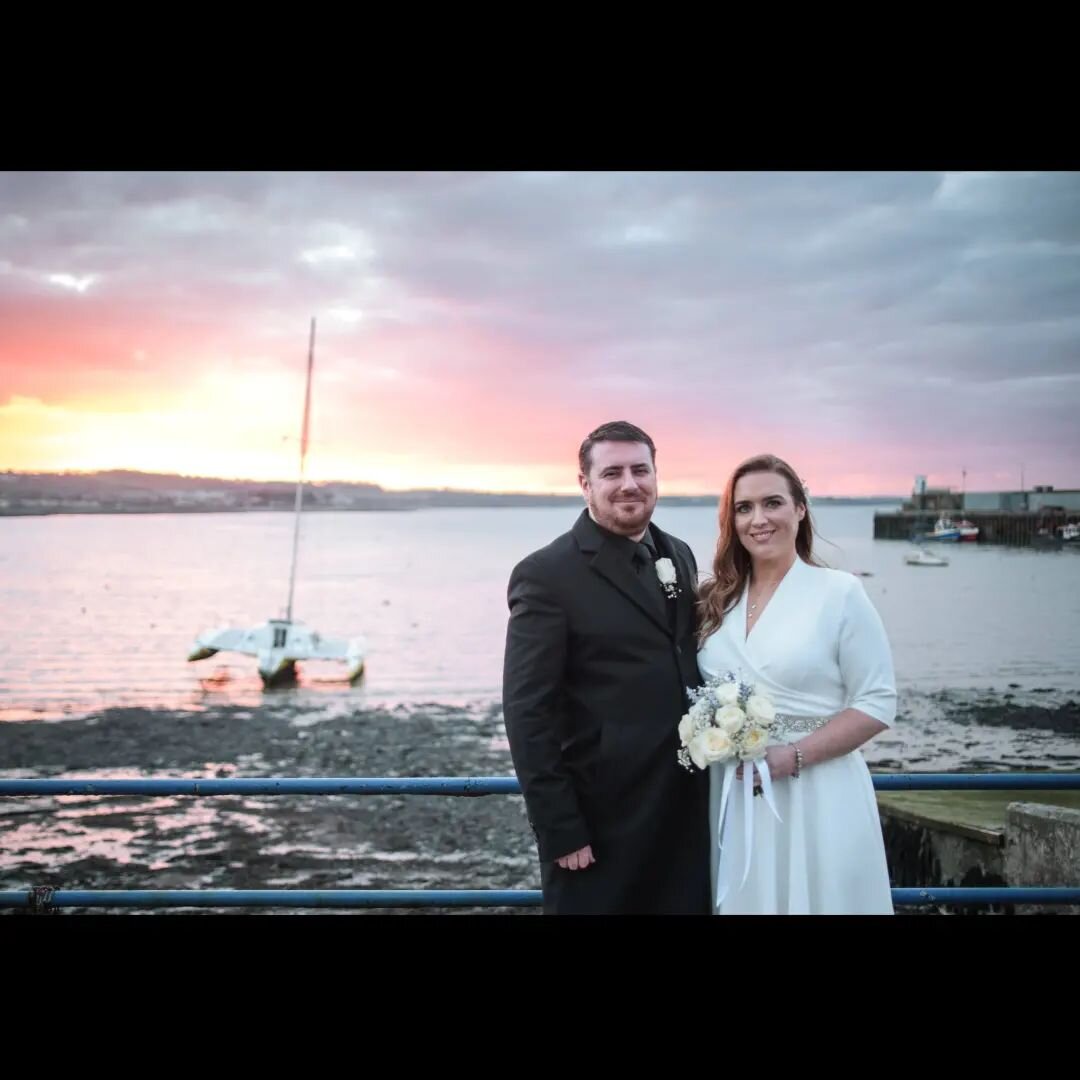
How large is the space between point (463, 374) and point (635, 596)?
70852 mm

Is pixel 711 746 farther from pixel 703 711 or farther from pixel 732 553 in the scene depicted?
pixel 732 553

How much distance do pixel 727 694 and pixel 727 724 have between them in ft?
0.27

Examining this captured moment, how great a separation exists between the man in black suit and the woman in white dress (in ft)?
0.35

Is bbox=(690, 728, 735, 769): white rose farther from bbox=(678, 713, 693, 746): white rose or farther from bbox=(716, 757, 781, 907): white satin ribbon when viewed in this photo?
bbox=(716, 757, 781, 907): white satin ribbon

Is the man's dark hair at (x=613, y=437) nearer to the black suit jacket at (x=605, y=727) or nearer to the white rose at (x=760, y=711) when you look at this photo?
the black suit jacket at (x=605, y=727)

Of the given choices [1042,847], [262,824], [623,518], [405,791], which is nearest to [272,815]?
[262,824]

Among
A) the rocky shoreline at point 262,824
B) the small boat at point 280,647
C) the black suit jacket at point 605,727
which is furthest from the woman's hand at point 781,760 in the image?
the small boat at point 280,647

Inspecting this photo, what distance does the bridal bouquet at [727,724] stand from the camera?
2.21m

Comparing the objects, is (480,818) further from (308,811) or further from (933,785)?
(933,785)

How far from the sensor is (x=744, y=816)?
2.41 meters

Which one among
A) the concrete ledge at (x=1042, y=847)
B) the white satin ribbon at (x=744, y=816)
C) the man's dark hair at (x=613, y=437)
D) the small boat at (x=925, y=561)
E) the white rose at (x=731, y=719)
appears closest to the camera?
the white rose at (x=731, y=719)

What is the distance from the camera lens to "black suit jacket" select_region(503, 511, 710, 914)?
7.86 feet

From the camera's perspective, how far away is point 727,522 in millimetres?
2676
